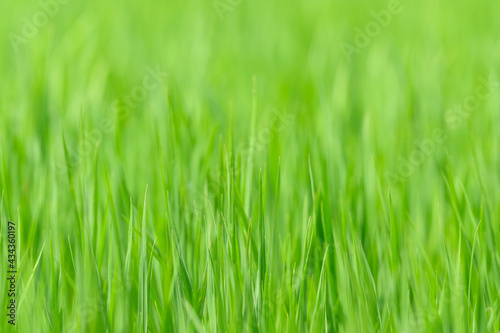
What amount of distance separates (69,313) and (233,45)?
1.58 metres

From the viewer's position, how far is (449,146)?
169 cm

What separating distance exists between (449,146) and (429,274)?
62 cm

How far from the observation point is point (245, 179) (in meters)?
1.26

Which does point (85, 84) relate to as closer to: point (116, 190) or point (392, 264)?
point (116, 190)

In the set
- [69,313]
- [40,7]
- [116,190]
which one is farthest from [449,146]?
[40,7]

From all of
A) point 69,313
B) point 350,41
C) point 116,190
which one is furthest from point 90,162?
point 350,41

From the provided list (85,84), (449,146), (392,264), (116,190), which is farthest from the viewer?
(85,84)

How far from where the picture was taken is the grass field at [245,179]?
105 centimetres

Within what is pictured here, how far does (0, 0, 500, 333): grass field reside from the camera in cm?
105

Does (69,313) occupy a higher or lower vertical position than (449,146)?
lower

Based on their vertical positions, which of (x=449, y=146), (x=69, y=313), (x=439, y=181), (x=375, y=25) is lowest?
(x=69, y=313)

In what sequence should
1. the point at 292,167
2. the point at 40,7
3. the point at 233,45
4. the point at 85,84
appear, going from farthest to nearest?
the point at 40,7, the point at 233,45, the point at 85,84, the point at 292,167

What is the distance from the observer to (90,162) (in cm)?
142

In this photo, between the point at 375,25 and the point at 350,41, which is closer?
the point at 350,41
